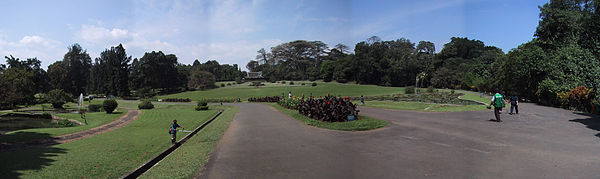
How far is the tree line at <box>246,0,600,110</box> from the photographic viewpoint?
19.1m

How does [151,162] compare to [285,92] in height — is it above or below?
below

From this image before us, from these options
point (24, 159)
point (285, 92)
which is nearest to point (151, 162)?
point (24, 159)

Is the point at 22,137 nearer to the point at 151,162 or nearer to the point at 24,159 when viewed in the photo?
the point at 24,159

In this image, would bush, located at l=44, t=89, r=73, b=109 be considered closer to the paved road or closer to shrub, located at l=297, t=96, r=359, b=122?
shrub, located at l=297, t=96, r=359, b=122

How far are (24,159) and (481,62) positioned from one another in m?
74.8

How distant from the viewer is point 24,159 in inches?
313

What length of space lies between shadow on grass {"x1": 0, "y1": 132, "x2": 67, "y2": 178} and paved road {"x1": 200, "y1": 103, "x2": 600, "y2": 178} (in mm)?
4263

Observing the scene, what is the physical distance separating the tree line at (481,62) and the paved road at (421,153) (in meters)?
9.48

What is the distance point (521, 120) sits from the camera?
44.3ft

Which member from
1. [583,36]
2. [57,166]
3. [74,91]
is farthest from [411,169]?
[74,91]

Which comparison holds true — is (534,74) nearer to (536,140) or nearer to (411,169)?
(536,140)

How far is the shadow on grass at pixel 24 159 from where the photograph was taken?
6.84 m

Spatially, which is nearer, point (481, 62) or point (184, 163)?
point (184, 163)

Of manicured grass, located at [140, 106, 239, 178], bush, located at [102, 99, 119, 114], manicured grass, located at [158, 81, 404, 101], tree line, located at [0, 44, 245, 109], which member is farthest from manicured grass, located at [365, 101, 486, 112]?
tree line, located at [0, 44, 245, 109]
